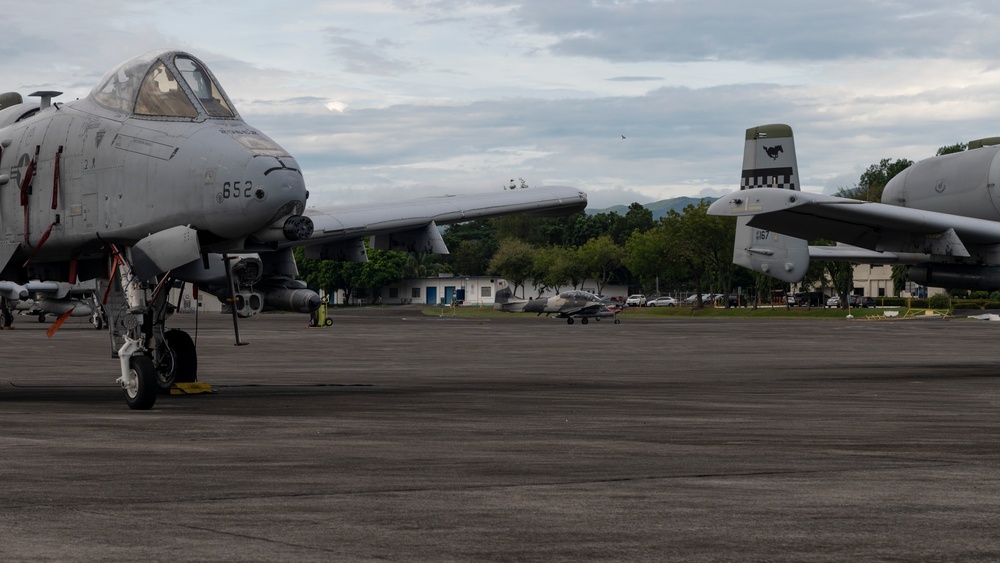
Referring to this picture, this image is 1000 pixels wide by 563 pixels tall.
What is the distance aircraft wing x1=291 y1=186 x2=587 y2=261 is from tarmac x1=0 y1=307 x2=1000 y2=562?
2.56m

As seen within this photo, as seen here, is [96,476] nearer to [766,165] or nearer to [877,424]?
[877,424]

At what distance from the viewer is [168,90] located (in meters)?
16.5

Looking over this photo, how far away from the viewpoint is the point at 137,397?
1542cm

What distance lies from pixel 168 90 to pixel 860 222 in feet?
52.8

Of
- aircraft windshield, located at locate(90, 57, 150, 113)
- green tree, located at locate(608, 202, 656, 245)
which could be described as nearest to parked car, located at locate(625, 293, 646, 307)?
green tree, located at locate(608, 202, 656, 245)

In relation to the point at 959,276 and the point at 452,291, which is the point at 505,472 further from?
the point at 452,291

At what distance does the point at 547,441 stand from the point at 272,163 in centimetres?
577

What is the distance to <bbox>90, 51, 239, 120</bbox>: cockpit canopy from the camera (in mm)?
16359

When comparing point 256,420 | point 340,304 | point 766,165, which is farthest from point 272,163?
point 340,304

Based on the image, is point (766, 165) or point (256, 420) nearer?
point (256, 420)

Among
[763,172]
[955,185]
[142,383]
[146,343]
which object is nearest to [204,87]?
[146,343]

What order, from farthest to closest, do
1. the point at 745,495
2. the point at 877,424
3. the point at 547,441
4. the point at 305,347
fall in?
the point at 305,347 → the point at 877,424 → the point at 547,441 → the point at 745,495

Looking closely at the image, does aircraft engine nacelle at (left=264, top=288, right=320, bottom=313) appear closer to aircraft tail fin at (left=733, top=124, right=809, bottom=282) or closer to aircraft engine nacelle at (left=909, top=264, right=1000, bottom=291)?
aircraft engine nacelle at (left=909, top=264, right=1000, bottom=291)

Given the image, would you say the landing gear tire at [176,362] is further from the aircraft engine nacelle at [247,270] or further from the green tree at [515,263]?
the green tree at [515,263]
